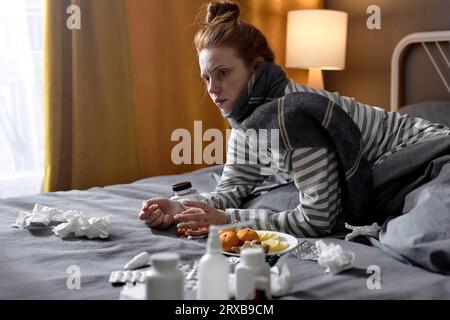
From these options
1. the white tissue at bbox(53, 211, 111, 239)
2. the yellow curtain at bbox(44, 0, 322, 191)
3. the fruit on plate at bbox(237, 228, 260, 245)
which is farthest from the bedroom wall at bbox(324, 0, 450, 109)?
the white tissue at bbox(53, 211, 111, 239)

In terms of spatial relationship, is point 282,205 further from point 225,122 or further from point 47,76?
point 225,122

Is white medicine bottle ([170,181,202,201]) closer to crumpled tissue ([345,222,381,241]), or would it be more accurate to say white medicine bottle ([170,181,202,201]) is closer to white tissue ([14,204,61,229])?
white tissue ([14,204,61,229])

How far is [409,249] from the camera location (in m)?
1.22

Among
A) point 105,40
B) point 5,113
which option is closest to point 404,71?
point 105,40

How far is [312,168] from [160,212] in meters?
0.40

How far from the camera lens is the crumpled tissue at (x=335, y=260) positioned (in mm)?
1159

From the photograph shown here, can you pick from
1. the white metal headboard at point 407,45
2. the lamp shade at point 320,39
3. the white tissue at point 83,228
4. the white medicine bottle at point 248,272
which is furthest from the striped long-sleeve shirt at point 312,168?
the lamp shade at point 320,39

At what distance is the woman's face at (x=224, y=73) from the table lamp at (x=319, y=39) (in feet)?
4.51

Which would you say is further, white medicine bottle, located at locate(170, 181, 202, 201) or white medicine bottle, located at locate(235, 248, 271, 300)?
white medicine bottle, located at locate(170, 181, 202, 201)

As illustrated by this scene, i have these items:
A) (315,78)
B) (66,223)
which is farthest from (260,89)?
(315,78)

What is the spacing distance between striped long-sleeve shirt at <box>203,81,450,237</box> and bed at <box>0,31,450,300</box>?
6 centimetres

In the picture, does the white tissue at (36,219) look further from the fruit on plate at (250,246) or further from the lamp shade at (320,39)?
the lamp shade at (320,39)

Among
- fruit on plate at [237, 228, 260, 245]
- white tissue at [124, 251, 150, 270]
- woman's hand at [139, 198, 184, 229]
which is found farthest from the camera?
woman's hand at [139, 198, 184, 229]

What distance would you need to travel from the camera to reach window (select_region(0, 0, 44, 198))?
2498 millimetres
